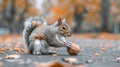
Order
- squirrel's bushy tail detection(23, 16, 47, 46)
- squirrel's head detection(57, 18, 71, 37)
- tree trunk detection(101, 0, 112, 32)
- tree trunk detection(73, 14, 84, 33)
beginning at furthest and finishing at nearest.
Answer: tree trunk detection(73, 14, 84, 33)
tree trunk detection(101, 0, 112, 32)
squirrel's bushy tail detection(23, 16, 47, 46)
squirrel's head detection(57, 18, 71, 37)

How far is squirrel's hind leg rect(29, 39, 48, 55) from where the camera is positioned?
5672 mm

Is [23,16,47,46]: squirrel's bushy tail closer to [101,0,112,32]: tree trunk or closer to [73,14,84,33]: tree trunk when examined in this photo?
[101,0,112,32]: tree trunk

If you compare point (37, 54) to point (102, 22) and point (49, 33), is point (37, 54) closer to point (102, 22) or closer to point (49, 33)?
point (49, 33)

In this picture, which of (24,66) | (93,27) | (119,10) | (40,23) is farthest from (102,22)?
(93,27)

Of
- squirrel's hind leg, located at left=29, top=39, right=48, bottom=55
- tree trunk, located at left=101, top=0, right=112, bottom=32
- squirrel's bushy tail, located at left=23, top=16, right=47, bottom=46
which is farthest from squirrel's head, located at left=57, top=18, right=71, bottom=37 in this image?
tree trunk, located at left=101, top=0, right=112, bottom=32

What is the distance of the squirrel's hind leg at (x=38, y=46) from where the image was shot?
5.67 metres

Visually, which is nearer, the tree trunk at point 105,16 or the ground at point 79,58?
the ground at point 79,58

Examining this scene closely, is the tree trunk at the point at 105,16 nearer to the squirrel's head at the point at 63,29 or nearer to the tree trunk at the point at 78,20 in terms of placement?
the tree trunk at the point at 78,20

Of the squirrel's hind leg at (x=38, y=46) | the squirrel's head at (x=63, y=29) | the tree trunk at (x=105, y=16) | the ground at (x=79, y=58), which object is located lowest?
the ground at (x=79, y=58)

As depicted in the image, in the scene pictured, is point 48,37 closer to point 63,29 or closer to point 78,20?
point 63,29

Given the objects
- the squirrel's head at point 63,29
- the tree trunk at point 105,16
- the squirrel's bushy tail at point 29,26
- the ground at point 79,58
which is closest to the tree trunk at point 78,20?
the tree trunk at point 105,16

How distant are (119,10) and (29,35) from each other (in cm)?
4431

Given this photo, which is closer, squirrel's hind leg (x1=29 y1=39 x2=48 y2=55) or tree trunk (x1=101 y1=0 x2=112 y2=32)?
squirrel's hind leg (x1=29 y1=39 x2=48 y2=55)

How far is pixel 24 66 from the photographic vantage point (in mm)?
4109
